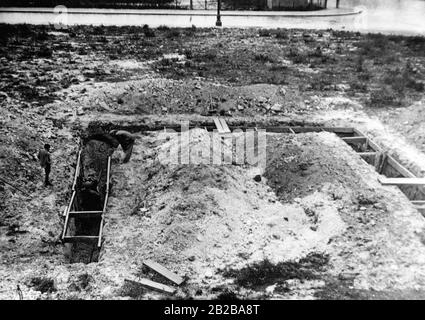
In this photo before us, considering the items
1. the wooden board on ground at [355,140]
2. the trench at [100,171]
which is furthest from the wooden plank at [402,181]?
the wooden board on ground at [355,140]

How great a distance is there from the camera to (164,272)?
23.0ft

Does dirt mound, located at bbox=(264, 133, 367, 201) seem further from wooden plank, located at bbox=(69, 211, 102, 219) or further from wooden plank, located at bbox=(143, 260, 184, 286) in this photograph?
wooden plank, located at bbox=(69, 211, 102, 219)

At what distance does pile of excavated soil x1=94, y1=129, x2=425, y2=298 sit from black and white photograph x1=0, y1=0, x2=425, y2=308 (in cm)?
3

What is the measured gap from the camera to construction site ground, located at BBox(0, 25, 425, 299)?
7.02m

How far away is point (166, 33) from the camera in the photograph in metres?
23.3

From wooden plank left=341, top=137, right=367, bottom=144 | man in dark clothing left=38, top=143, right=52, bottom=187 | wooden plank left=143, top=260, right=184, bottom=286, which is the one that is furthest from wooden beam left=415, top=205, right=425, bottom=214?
man in dark clothing left=38, top=143, right=52, bottom=187

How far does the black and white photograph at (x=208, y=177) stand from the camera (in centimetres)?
694

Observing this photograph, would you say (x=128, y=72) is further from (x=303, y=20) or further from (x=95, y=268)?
(x=303, y=20)

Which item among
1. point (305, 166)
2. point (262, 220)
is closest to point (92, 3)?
point (305, 166)

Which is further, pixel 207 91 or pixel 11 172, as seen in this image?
pixel 207 91
